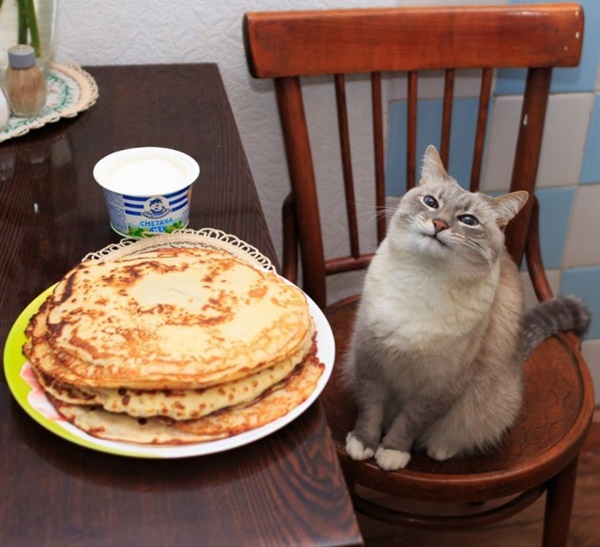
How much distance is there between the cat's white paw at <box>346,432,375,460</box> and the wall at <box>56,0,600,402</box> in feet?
1.75

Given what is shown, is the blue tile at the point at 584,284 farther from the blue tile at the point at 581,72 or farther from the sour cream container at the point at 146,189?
the sour cream container at the point at 146,189

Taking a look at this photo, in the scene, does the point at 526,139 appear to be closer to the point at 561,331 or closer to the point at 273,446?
the point at 561,331

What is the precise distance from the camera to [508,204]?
0.97 metres

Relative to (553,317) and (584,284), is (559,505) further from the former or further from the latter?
(584,284)

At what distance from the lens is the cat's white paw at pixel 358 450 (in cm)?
105

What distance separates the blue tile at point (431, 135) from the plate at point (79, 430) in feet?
2.66

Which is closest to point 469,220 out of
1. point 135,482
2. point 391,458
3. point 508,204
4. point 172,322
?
point 508,204

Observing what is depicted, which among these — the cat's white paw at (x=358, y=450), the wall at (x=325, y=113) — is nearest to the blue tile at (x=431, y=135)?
the wall at (x=325, y=113)

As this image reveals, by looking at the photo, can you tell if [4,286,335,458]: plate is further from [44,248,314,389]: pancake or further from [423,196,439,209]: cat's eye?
[423,196,439,209]: cat's eye

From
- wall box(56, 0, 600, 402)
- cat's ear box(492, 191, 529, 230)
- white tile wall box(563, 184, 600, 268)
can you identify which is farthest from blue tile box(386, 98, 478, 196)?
cat's ear box(492, 191, 529, 230)

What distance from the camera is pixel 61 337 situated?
26.6 inches

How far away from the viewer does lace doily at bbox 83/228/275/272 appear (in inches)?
34.1

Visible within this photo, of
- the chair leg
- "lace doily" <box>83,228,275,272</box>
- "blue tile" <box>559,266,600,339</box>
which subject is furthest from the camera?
"blue tile" <box>559,266,600,339</box>

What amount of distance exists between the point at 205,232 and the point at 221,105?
0.39m
